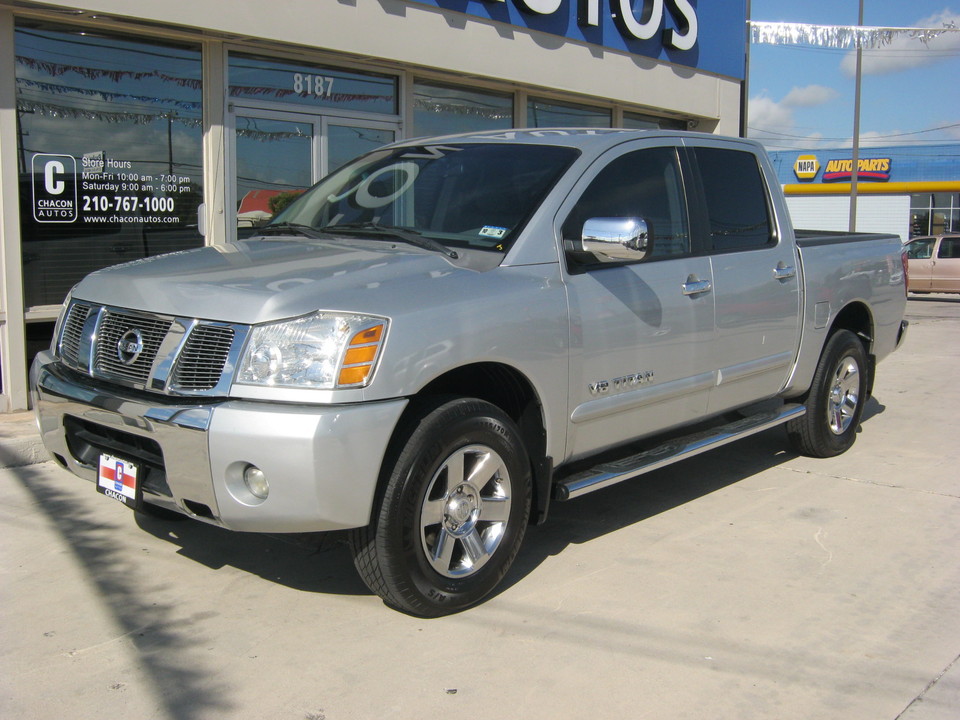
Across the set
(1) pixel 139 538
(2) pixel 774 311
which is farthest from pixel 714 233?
(1) pixel 139 538

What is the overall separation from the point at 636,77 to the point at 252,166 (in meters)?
5.32

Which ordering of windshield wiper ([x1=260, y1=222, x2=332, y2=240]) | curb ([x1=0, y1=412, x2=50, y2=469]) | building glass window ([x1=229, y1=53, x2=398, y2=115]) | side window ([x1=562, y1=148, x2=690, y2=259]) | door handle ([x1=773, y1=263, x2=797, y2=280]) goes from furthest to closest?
building glass window ([x1=229, y1=53, x2=398, y2=115])
curb ([x1=0, y1=412, x2=50, y2=469])
door handle ([x1=773, y1=263, x2=797, y2=280])
windshield wiper ([x1=260, y1=222, x2=332, y2=240])
side window ([x1=562, y1=148, x2=690, y2=259])

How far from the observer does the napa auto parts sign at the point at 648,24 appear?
10062 mm

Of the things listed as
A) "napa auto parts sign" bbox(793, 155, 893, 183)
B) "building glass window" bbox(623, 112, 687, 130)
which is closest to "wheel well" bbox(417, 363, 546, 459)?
"building glass window" bbox(623, 112, 687, 130)

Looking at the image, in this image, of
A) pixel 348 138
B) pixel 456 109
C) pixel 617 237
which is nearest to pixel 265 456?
pixel 617 237

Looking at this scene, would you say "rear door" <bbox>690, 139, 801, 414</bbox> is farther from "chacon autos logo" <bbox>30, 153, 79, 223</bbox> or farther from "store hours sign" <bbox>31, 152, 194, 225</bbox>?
"chacon autos logo" <bbox>30, 153, 79, 223</bbox>

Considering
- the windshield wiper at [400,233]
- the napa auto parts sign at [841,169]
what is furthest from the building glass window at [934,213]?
the windshield wiper at [400,233]

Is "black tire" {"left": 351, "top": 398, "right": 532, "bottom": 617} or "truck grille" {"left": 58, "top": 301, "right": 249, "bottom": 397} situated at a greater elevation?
"truck grille" {"left": 58, "top": 301, "right": 249, "bottom": 397}

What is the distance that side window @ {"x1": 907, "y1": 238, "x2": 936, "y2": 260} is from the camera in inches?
901

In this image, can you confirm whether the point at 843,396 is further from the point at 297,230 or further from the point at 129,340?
the point at 129,340

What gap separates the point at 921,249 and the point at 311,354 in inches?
901

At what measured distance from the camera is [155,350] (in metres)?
3.66

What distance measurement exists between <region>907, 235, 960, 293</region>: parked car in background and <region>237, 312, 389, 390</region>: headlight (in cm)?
2139

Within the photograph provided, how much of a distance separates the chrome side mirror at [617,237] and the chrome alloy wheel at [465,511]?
996mm
